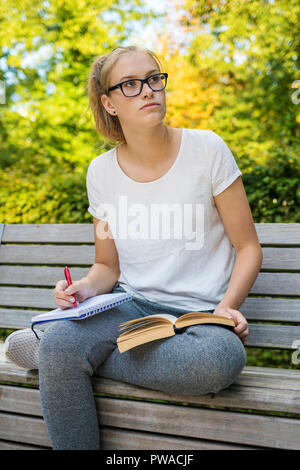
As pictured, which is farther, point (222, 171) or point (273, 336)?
point (273, 336)

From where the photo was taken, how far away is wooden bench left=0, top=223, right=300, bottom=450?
150 cm

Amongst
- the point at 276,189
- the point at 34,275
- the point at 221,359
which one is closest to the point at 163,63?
the point at 276,189

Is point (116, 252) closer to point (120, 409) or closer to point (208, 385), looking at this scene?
point (120, 409)

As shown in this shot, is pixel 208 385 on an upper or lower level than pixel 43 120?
lower

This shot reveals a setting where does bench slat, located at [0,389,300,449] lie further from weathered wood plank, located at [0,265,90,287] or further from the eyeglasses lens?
the eyeglasses lens

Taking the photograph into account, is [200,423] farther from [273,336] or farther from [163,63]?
[163,63]

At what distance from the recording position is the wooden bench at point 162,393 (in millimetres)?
1503

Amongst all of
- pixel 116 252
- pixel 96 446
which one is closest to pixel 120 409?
pixel 96 446

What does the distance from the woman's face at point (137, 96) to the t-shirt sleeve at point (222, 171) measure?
272mm

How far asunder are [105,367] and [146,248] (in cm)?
53

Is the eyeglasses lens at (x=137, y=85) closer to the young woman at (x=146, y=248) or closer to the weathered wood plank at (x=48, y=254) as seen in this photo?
the young woman at (x=146, y=248)

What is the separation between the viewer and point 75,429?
60.9 inches

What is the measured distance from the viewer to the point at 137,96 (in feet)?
6.30

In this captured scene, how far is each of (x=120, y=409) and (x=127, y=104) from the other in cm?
117
